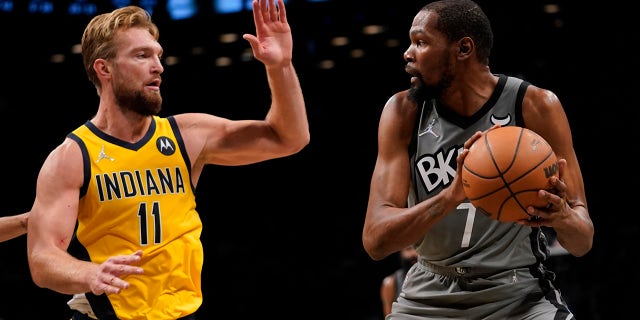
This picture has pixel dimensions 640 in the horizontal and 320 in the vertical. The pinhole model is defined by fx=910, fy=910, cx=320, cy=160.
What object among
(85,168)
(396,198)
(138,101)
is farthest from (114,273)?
(396,198)

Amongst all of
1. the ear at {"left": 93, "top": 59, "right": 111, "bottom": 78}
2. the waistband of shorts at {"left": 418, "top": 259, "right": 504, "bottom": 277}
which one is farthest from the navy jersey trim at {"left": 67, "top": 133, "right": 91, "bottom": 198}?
the waistband of shorts at {"left": 418, "top": 259, "right": 504, "bottom": 277}

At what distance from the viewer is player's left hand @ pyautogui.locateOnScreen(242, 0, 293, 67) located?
13.7ft

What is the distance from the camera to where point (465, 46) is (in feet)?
13.1

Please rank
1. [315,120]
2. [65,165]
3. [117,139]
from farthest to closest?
[315,120]
[117,139]
[65,165]

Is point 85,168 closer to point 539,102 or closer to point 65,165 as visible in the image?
point 65,165

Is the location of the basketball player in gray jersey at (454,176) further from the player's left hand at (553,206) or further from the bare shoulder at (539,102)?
the player's left hand at (553,206)

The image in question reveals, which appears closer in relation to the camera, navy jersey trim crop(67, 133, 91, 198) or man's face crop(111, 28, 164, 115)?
navy jersey trim crop(67, 133, 91, 198)

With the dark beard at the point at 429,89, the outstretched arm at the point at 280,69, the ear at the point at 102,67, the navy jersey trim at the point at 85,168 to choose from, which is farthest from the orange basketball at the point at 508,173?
the ear at the point at 102,67

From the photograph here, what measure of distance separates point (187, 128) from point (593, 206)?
30.2ft

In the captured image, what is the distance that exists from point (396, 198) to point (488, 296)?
0.56 metres

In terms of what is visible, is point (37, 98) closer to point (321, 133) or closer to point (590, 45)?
point (321, 133)

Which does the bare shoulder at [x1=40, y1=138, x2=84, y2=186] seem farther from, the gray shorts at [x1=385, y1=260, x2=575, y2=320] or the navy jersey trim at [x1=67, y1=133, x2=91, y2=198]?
the gray shorts at [x1=385, y1=260, x2=575, y2=320]

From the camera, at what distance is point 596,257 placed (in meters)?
11.8

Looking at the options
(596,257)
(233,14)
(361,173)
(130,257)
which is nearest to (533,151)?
(130,257)
